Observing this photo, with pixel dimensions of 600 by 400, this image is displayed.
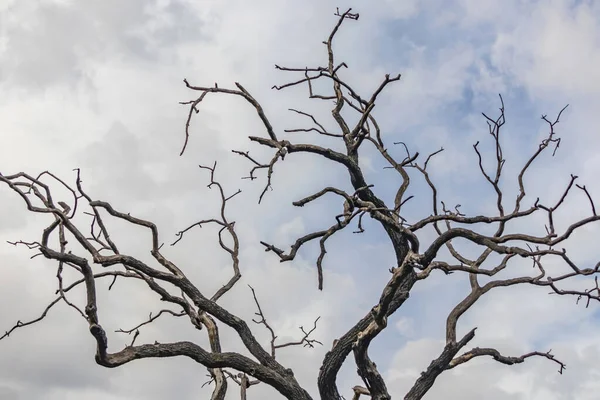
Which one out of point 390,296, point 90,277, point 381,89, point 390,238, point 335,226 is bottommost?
point 90,277

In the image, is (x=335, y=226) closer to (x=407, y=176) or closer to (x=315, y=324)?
(x=407, y=176)

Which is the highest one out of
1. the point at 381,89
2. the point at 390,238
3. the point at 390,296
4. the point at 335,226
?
the point at 381,89

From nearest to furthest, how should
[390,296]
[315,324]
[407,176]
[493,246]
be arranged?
[493,246] < [390,296] < [407,176] < [315,324]

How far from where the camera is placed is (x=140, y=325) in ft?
29.9

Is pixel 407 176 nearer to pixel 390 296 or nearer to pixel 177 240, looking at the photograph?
pixel 390 296

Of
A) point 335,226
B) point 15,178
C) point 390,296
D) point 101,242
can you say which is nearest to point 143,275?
point 101,242

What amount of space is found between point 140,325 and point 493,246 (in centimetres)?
492

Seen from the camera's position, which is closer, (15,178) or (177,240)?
(15,178)

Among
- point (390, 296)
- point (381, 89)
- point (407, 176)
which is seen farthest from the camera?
point (407, 176)

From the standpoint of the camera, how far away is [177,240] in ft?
30.7

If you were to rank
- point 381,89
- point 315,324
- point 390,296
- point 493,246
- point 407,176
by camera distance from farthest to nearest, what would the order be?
point 315,324 → point 407,176 → point 381,89 → point 390,296 → point 493,246

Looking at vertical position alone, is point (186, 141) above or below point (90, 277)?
above

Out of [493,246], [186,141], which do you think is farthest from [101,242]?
[493,246]

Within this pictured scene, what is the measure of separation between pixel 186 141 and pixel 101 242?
198 cm
